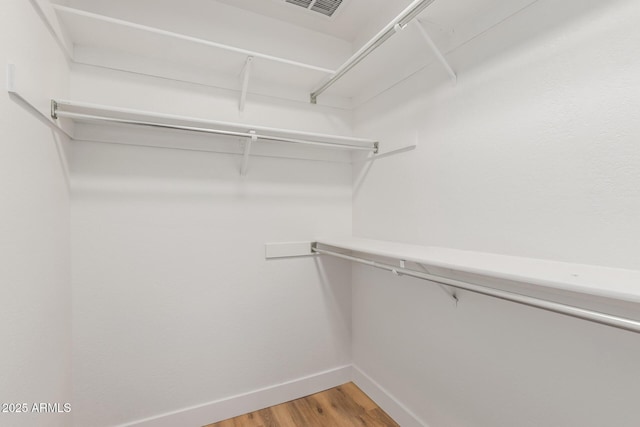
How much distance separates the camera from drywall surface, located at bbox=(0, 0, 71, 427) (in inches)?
30.7

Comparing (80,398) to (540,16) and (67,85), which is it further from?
(540,16)

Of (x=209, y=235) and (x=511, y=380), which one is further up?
(x=209, y=235)

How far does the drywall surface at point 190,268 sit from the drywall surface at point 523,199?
606 mm

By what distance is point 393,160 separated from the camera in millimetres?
1647

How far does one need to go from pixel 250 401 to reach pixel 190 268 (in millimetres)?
931

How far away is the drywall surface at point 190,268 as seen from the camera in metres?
1.38

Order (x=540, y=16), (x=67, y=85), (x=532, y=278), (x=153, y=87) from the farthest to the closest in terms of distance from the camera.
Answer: (x=153, y=87) < (x=67, y=85) < (x=540, y=16) < (x=532, y=278)

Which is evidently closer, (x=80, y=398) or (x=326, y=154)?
(x=80, y=398)

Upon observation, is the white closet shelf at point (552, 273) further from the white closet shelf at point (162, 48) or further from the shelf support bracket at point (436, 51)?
the white closet shelf at point (162, 48)

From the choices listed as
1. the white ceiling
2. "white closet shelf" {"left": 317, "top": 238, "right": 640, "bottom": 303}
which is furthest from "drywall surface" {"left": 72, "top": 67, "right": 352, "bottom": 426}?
"white closet shelf" {"left": 317, "top": 238, "right": 640, "bottom": 303}

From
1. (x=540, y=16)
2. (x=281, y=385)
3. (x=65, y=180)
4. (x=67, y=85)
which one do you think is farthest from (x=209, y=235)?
(x=540, y=16)

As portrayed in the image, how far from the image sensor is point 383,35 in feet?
3.98

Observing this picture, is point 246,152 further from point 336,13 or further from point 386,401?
point 386,401

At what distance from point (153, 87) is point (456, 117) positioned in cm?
160
